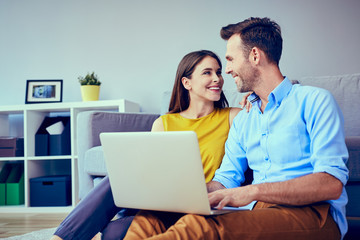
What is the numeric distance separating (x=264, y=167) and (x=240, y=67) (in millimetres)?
380

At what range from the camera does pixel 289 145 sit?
122 cm

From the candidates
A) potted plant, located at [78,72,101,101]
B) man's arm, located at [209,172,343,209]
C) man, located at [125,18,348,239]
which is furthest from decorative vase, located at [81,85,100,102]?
man's arm, located at [209,172,343,209]

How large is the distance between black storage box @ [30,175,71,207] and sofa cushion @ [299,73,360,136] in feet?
6.72

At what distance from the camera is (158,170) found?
3.50ft

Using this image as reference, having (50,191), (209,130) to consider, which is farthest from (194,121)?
(50,191)

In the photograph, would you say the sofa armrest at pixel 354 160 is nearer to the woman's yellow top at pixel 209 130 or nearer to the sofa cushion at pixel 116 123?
the woman's yellow top at pixel 209 130

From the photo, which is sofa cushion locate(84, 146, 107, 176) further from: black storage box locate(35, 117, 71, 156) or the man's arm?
the man's arm

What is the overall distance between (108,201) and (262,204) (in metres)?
0.58

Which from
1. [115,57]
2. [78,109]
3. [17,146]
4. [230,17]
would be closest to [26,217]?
[17,146]

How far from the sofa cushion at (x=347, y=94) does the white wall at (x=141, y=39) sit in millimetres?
856

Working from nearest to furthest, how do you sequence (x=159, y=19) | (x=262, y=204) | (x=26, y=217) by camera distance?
(x=262, y=204) → (x=26, y=217) → (x=159, y=19)

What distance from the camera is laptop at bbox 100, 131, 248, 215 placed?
100 centimetres

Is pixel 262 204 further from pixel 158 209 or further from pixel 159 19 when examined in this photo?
pixel 159 19

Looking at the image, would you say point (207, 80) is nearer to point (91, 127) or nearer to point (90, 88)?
point (91, 127)
